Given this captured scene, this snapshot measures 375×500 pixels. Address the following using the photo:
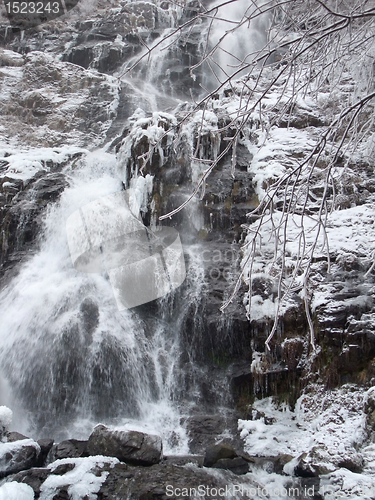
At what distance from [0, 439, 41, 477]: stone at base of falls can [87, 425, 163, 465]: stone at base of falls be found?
0.68 meters

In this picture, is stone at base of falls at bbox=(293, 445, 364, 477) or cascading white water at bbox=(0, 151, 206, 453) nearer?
stone at base of falls at bbox=(293, 445, 364, 477)

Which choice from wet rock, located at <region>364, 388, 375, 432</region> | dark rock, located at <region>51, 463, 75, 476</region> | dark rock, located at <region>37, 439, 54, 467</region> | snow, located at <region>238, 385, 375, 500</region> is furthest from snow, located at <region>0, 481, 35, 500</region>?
wet rock, located at <region>364, 388, 375, 432</region>

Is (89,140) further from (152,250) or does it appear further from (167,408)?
(167,408)

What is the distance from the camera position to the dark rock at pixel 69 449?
211 inches

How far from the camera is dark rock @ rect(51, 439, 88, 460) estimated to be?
17.5 ft

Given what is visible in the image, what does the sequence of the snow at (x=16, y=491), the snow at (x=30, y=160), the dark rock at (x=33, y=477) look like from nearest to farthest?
the snow at (x=16, y=491) < the dark rock at (x=33, y=477) < the snow at (x=30, y=160)

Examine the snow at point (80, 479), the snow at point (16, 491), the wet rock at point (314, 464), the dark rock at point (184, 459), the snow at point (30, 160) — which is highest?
the snow at point (30, 160)

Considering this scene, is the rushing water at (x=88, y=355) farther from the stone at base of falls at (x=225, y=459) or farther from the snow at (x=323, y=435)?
the snow at (x=323, y=435)

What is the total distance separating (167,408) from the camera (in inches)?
263

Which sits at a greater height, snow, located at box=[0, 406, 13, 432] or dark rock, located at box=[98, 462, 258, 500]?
snow, located at box=[0, 406, 13, 432]

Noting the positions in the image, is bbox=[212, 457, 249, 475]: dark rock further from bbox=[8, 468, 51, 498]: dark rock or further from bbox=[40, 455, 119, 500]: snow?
bbox=[8, 468, 51, 498]: dark rock

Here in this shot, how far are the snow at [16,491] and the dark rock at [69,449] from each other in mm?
810

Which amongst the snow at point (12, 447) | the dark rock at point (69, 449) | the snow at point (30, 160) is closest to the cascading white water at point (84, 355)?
the dark rock at point (69, 449)

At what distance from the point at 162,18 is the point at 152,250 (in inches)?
669
